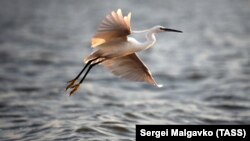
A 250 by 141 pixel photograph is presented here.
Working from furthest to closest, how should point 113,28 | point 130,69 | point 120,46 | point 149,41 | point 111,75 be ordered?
point 111,75 → point 130,69 → point 120,46 → point 149,41 → point 113,28

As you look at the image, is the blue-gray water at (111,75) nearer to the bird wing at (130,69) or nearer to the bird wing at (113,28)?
the bird wing at (130,69)

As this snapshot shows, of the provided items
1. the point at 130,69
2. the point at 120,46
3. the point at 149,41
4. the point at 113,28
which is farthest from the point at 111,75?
the point at 113,28

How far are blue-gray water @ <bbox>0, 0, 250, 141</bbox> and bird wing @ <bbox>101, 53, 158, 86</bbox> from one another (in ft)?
5.23

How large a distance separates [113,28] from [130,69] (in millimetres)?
1465

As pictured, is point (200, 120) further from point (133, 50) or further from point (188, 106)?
point (133, 50)

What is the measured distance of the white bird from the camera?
30.4ft

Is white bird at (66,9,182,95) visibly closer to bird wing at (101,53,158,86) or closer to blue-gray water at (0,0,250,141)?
bird wing at (101,53,158,86)

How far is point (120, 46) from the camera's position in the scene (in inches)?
382

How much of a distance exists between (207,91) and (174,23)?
777cm

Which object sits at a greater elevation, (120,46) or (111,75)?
(111,75)

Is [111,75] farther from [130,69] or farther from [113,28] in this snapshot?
[113,28]

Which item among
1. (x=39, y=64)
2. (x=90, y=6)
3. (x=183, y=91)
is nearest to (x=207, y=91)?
(x=183, y=91)

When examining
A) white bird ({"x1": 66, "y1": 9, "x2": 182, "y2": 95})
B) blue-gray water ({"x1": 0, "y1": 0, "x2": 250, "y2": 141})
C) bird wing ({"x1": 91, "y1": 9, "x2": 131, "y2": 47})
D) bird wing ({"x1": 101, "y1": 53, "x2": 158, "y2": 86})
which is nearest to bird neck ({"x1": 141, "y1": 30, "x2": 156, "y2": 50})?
white bird ({"x1": 66, "y1": 9, "x2": 182, "y2": 95})

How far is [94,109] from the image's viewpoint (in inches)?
560
